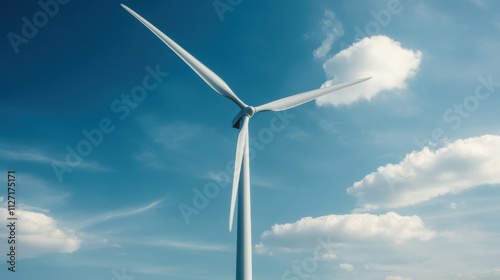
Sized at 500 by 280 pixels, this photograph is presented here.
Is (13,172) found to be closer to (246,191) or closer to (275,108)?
(246,191)

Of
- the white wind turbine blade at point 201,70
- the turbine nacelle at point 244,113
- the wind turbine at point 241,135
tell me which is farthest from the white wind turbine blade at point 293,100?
the white wind turbine blade at point 201,70

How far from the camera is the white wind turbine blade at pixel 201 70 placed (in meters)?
29.6

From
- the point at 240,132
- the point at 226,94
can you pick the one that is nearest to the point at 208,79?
the point at 226,94

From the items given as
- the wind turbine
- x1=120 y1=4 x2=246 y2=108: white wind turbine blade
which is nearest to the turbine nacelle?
the wind turbine

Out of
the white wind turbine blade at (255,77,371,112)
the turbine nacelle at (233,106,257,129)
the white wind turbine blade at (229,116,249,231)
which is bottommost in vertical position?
the white wind turbine blade at (229,116,249,231)

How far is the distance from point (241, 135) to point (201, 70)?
6.10 meters

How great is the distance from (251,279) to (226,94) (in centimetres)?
Answer: 1432

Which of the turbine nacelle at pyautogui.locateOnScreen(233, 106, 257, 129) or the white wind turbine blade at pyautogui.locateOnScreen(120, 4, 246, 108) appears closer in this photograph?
A: the white wind turbine blade at pyautogui.locateOnScreen(120, 4, 246, 108)

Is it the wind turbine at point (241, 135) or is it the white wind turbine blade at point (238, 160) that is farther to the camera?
the wind turbine at point (241, 135)

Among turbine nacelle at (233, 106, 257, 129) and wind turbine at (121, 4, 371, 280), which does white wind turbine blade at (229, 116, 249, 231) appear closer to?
wind turbine at (121, 4, 371, 280)

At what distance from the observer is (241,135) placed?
99.0 ft

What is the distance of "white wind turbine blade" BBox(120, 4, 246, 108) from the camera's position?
29625 millimetres

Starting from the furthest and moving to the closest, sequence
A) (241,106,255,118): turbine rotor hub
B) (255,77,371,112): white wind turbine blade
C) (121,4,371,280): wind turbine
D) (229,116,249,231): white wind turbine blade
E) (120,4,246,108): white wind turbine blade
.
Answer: (255,77,371,112): white wind turbine blade, (241,106,255,118): turbine rotor hub, (120,4,246,108): white wind turbine blade, (121,4,371,280): wind turbine, (229,116,249,231): white wind turbine blade

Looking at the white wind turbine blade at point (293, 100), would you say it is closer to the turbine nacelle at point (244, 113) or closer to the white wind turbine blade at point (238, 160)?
the turbine nacelle at point (244, 113)
